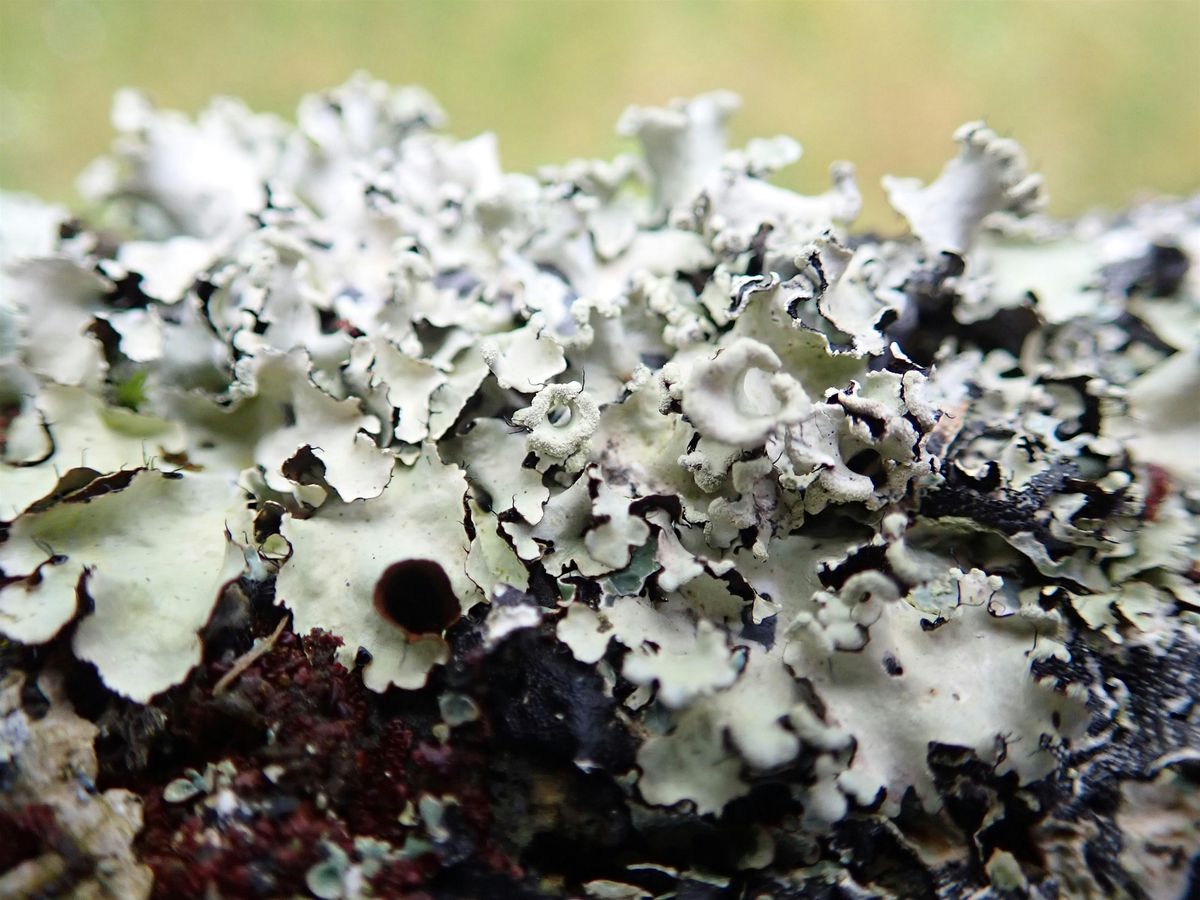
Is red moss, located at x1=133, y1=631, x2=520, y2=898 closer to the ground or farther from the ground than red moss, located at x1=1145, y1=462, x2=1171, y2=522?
closer to the ground

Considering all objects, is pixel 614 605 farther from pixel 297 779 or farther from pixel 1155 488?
pixel 1155 488

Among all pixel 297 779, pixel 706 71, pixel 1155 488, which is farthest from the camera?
pixel 706 71

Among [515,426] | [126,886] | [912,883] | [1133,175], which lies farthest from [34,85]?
[1133,175]

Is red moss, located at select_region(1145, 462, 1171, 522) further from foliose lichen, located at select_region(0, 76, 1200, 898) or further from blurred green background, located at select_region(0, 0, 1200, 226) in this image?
blurred green background, located at select_region(0, 0, 1200, 226)

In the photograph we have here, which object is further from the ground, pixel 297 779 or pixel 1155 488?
pixel 1155 488

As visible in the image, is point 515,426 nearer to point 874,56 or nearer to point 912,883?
point 912,883

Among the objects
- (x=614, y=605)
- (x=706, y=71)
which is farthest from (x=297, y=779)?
(x=706, y=71)

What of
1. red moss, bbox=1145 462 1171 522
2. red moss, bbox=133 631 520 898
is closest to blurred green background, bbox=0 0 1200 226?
red moss, bbox=1145 462 1171 522

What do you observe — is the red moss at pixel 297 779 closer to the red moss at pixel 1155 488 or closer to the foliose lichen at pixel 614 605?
the foliose lichen at pixel 614 605

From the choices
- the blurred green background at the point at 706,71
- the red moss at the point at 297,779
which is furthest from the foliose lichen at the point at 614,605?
the blurred green background at the point at 706,71

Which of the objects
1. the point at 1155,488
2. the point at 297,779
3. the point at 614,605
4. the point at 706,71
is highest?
the point at 706,71
